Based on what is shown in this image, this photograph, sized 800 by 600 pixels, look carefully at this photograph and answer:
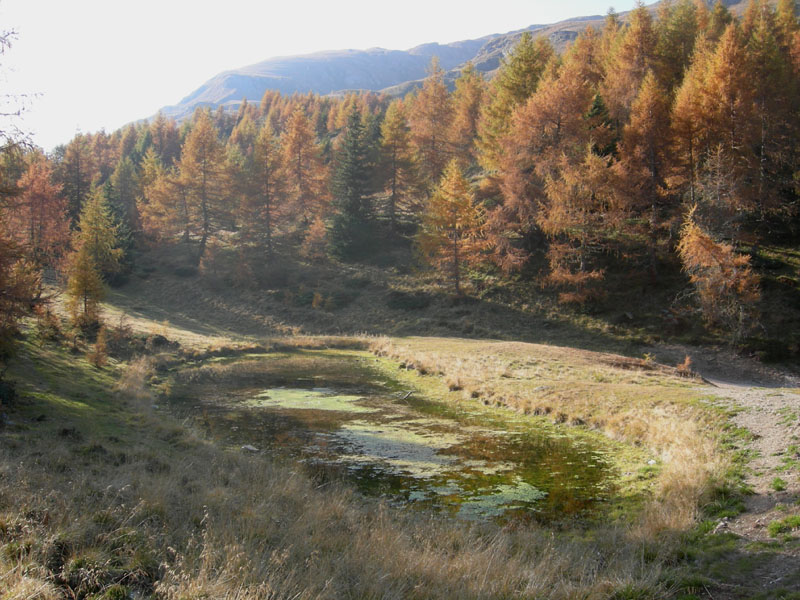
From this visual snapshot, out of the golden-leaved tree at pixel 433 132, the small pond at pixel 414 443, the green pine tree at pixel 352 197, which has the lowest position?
the small pond at pixel 414 443

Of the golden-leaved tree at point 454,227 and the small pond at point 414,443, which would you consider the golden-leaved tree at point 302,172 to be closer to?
the golden-leaved tree at point 454,227

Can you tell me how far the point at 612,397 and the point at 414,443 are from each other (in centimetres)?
760

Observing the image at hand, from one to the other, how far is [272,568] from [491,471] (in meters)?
7.86

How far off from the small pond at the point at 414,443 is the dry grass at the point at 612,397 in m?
1.23

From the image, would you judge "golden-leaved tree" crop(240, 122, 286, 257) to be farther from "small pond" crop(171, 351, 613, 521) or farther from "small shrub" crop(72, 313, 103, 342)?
"small pond" crop(171, 351, 613, 521)

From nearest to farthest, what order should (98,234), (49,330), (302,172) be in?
(49,330), (98,234), (302,172)

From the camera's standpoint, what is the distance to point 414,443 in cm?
1480

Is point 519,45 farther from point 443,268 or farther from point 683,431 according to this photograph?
point 683,431

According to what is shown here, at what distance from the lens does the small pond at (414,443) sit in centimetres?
1084

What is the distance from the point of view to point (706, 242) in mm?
27641

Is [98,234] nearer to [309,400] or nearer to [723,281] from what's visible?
[309,400]

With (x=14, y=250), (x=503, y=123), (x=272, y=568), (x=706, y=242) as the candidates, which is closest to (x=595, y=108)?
(x=503, y=123)

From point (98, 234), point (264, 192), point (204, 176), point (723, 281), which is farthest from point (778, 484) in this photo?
point (204, 176)

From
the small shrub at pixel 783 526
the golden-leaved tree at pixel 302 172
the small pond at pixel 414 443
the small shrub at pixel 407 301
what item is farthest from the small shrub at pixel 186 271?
the small shrub at pixel 783 526
